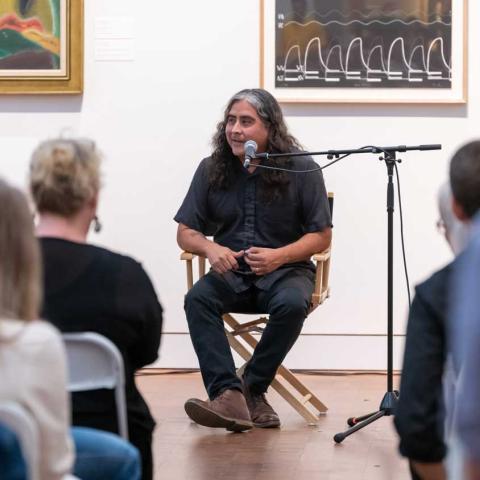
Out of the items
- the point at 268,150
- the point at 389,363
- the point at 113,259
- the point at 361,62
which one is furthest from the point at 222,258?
the point at 113,259

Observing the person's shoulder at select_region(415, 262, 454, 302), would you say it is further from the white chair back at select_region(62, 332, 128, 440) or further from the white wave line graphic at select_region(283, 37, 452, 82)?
the white wave line graphic at select_region(283, 37, 452, 82)

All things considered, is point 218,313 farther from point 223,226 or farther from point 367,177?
point 367,177

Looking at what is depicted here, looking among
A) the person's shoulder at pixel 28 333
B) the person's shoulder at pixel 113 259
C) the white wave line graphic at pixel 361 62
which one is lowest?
the person's shoulder at pixel 28 333

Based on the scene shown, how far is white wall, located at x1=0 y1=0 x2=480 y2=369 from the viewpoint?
532 cm

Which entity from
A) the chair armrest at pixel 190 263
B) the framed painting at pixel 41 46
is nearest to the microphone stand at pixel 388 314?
the chair armrest at pixel 190 263

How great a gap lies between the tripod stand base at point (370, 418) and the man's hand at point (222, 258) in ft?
2.38

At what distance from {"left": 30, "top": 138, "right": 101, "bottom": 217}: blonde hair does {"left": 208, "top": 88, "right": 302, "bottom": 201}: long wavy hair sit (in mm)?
2122

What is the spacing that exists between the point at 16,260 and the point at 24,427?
257mm

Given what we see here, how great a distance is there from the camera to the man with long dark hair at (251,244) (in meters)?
4.19

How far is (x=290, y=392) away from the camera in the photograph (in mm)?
4430

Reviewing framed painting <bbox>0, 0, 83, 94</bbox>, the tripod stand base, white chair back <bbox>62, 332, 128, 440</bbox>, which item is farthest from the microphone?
white chair back <bbox>62, 332, 128, 440</bbox>

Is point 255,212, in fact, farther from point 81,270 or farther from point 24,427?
point 24,427

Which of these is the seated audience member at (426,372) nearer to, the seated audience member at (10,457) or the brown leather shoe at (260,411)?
the seated audience member at (10,457)

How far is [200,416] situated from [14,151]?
1.99 meters
